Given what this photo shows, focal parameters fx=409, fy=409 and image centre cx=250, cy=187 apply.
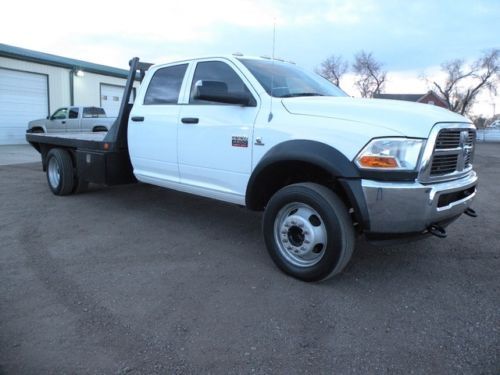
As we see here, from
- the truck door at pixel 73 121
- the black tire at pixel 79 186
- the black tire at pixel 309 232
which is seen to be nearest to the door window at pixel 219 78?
the black tire at pixel 309 232

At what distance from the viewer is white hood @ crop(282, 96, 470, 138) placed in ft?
10.3

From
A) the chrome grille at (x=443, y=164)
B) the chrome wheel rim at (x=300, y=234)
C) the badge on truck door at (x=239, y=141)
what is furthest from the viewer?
the badge on truck door at (x=239, y=141)

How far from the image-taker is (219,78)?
4461mm

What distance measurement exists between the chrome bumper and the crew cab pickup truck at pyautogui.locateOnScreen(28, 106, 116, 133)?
1475cm

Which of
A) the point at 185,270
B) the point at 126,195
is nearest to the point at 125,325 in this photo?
the point at 185,270

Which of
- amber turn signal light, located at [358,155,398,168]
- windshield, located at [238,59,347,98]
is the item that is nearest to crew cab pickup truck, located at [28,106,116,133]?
windshield, located at [238,59,347,98]

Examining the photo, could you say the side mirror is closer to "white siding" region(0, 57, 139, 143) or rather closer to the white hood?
the white hood

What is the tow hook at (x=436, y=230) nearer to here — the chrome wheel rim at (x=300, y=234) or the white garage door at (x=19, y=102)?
the chrome wheel rim at (x=300, y=234)

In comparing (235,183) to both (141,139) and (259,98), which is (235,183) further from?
(141,139)

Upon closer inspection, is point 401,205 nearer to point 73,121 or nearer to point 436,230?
point 436,230

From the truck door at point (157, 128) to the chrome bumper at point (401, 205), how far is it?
254 cm

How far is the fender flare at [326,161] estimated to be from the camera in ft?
10.3

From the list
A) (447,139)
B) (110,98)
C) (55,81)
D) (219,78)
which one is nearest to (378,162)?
(447,139)

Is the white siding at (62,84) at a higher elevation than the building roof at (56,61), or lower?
lower
